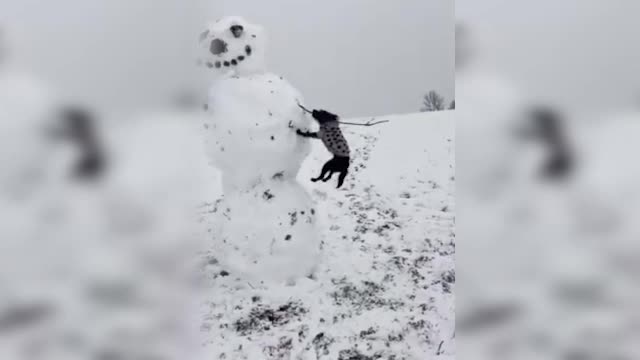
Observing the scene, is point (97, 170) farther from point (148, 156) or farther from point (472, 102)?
point (472, 102)

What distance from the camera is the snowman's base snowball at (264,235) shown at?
1.54 meters

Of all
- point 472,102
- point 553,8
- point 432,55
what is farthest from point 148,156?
point 432,55

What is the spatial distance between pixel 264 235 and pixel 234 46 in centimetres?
50

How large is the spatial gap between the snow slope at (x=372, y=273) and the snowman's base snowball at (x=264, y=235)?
0.05 metres

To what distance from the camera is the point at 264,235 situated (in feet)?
5.08

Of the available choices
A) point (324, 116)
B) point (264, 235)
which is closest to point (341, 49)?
point (324, 116)

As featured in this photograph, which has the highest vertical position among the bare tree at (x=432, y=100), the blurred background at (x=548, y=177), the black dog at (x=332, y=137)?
the bare tree at (x=432, y=100)

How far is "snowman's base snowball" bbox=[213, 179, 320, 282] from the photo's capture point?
1539 millimetres

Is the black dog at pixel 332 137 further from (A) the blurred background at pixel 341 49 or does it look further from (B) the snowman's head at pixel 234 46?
(B) the snowman's head at pixel 234 46

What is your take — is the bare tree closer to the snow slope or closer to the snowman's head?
the snow slope

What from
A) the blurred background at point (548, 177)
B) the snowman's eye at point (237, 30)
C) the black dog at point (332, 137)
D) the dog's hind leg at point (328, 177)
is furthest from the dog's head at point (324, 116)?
the blurred background at point (548, 177)

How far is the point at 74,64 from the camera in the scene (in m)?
0.86

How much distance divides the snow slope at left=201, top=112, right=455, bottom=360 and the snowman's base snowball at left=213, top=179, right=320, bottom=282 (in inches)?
1.8

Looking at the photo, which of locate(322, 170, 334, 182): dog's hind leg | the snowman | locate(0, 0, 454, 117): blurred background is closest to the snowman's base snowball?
the snowman
